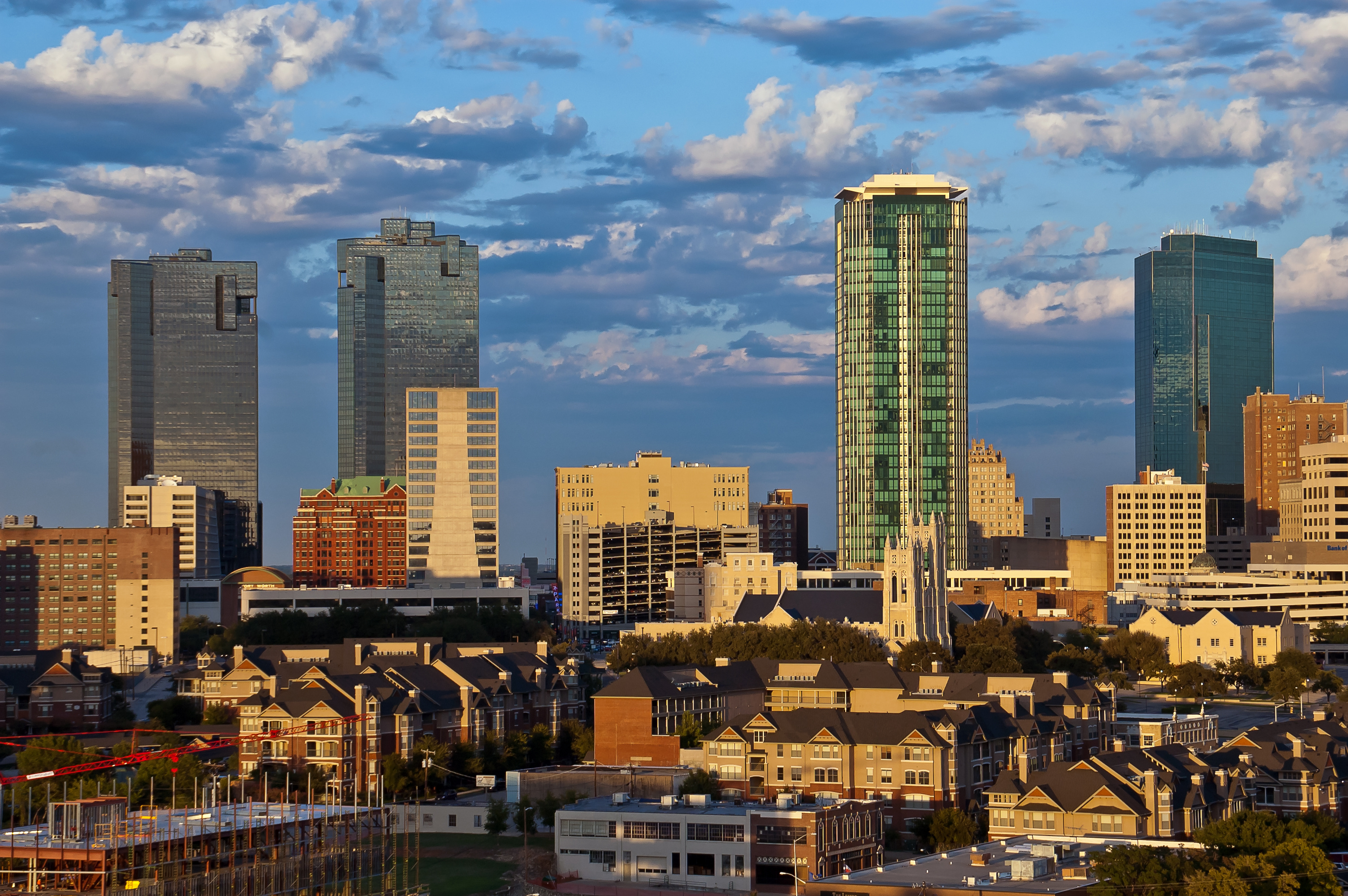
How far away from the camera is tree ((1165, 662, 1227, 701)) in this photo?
153 metres

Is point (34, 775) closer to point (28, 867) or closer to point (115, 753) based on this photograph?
point (28, 867)

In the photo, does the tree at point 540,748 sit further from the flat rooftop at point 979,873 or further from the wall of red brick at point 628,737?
the flat rooftop at point 979,873

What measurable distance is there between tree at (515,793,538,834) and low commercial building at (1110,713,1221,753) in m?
29.7

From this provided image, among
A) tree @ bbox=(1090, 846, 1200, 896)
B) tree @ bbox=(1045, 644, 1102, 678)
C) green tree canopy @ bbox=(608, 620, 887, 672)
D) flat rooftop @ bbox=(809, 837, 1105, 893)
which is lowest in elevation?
flat rooftop @ bbox=(809, 837, 1105, 893)

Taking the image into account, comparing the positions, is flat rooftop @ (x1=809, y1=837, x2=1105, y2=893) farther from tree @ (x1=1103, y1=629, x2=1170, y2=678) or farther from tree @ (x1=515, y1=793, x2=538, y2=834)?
tree @ (x1=1103, y1=629, x2=1170, y2=678)

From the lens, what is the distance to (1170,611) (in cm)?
18325

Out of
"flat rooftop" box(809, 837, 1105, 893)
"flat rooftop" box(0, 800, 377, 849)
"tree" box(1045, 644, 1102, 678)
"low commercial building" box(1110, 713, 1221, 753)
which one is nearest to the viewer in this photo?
"flat rooftop" box(0, 800, 377, 849)

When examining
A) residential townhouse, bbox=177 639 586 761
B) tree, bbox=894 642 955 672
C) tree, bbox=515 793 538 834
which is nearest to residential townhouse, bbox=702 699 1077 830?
tree, bbox=515 793 538 834

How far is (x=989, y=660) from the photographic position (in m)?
151

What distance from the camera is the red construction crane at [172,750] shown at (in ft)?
314

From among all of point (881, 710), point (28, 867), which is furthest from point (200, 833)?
point (881, 710)

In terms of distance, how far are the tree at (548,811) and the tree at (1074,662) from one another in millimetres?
64937

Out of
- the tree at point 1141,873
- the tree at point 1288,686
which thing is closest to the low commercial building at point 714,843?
the tree at point 1141,873

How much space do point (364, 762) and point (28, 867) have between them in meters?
44.5
